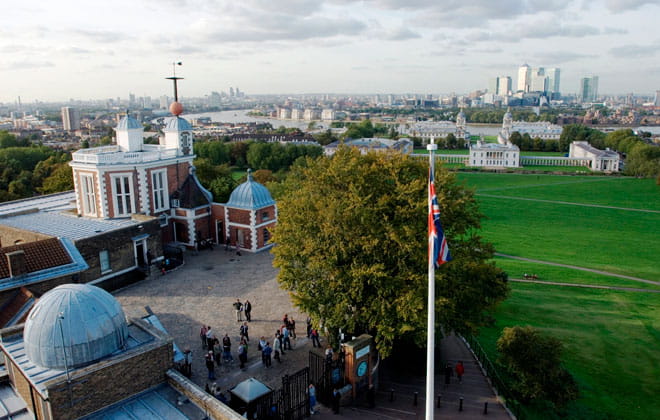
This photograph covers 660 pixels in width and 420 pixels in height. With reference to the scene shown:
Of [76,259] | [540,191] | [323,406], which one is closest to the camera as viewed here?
[323,406]

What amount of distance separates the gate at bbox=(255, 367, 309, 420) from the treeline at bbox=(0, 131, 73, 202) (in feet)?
154

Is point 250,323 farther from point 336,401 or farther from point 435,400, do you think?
point 435,400

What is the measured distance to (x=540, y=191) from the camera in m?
95.4

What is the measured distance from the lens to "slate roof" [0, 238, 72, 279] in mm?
24173

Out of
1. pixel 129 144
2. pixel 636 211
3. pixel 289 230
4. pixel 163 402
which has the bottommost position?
pixel 636 211

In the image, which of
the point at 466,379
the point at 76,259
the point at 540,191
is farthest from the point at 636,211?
the point at 76,259

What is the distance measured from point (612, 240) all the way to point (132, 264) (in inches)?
2072

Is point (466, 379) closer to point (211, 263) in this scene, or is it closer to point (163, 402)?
point (163, 402)

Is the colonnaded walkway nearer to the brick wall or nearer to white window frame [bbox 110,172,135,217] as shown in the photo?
white window frame [bbox 110,172,135,217]

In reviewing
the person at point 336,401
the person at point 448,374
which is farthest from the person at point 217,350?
the person at point 448,374

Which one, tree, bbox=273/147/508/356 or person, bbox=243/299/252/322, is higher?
tree, bbox=273/147/508/356

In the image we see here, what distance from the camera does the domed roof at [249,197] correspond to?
38.2 meters

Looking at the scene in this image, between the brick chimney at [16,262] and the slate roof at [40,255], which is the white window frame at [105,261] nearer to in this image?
the slate roof at [40,255]

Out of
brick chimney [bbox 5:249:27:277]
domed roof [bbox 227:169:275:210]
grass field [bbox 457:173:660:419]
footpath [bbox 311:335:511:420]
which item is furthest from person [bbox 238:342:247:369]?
domed roof [bbox 227:169:275:210]
